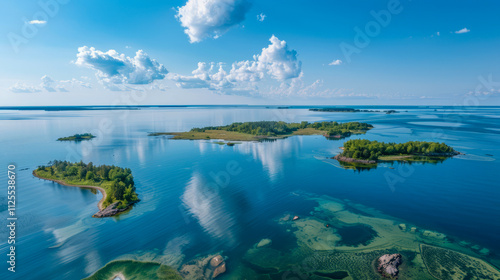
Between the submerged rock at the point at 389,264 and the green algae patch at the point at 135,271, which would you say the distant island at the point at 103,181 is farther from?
the submerged rock at the point at 389,264

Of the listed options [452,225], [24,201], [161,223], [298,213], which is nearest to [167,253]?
[161,223]

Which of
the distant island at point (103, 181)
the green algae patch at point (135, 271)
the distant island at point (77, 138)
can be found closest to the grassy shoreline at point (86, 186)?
the distant island at point (103, 181)

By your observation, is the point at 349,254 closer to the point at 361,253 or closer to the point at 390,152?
the point at 361,253

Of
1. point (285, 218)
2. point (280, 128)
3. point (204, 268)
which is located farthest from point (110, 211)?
point (280, 128)

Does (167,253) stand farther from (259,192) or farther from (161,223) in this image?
(259,192)

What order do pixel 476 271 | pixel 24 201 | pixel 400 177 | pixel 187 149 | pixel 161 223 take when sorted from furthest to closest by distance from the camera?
1. pixel 187 149
2. pixel 400 177
3. pixel 24 201
4. pixel 161 223
5. pixel 476 271

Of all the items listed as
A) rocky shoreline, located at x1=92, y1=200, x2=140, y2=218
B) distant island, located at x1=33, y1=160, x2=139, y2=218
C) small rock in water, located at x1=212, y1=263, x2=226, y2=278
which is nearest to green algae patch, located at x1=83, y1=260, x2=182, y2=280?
small rock in water, located at x1=212, y1=263, x2=226, y2=278

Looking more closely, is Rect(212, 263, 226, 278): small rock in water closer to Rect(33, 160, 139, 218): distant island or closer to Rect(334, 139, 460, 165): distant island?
Rect(33, 160, 139, 218): distant island
